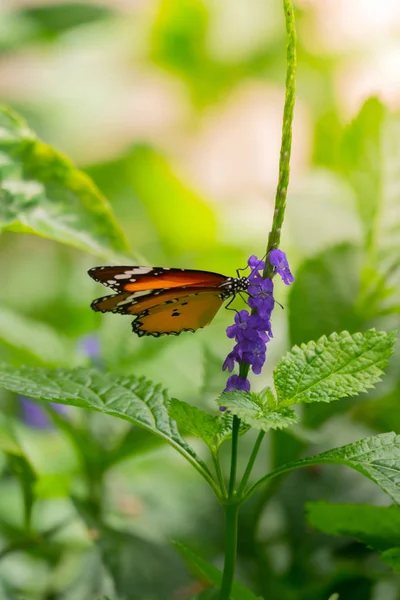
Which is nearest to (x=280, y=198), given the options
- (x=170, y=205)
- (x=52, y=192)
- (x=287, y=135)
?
(x=287, y=135)

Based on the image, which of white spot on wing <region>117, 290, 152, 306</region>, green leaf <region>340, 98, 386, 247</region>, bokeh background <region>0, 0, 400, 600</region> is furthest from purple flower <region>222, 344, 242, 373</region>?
green leaf <region>340, 98, 386, 247</region>

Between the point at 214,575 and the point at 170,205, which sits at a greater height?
the point at 170,205

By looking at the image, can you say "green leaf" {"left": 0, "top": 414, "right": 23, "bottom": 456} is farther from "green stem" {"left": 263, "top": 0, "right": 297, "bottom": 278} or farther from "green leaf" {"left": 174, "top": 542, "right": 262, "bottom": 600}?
"green stem" {"left": 263, "top": 0, "right": 297, "bottom": 278}

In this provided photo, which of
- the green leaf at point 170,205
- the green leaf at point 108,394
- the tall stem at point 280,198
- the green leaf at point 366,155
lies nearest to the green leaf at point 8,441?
the green leaf at point 108,394

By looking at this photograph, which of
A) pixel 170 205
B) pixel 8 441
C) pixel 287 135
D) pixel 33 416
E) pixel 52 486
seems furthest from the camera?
pixel 170 205

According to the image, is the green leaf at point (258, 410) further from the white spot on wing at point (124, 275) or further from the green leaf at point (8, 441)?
the green leaf at point (8, 441)

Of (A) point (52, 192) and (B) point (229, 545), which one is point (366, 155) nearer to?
A: (A) point (52, 192)

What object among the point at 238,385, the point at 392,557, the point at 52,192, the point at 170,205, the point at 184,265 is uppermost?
the point at 170,205

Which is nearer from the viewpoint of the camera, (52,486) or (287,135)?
(287,135)
